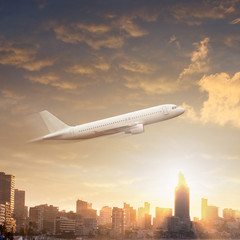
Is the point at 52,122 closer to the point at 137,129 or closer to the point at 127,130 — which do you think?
the point at 127,130

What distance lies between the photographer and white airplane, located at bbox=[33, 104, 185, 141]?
481ft

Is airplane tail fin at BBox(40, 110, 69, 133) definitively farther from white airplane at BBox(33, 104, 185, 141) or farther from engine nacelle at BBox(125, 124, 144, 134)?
engine nacelle at BBox(125, 124, 144, 134)

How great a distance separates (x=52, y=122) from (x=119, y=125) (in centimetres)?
2688

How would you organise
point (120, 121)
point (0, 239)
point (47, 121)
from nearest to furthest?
point (0, 239) < point (120, 121) < point (47, 121)

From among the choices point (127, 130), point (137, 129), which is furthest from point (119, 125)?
point (137, 129)

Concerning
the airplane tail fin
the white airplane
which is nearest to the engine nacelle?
the white airplane

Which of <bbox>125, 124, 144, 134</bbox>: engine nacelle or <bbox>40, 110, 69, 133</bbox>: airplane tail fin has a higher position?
<bbox>40, 110, 69, 133</bbox>: airplane tail fin

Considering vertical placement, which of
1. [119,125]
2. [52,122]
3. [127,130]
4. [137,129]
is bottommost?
[127,130]

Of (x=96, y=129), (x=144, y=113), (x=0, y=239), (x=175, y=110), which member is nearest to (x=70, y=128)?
(x=96, y=129)

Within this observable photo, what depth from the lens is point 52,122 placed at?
524ft

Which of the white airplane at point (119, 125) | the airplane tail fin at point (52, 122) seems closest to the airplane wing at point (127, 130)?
the white airplane at point (119, 125)

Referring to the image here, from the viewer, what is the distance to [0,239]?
318 ft

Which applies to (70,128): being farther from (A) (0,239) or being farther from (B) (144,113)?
(A) (0,239)

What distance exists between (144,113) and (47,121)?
117ft
